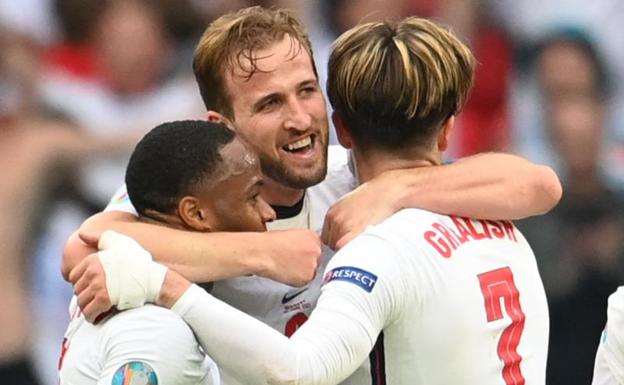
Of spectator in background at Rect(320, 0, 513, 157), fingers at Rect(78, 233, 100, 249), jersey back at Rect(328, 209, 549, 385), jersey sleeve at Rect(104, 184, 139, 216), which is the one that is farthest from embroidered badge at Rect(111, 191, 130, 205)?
spectator in background at Rect(320, 0, 513, 157)

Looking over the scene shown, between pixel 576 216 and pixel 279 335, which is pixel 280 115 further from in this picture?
pixel 576 216

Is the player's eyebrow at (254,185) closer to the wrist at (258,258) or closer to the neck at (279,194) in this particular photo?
the wrist at (258,258)

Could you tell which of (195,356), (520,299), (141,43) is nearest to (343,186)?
(520,299)

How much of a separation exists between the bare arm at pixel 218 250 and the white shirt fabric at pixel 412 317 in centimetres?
12

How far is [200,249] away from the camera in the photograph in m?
3.11

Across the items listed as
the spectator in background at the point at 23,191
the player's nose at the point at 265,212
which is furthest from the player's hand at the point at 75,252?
the spectator in background at the point at 23,191

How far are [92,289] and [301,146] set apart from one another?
0.73 m

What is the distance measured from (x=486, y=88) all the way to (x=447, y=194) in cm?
402

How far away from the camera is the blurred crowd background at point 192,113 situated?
6844 millimetres

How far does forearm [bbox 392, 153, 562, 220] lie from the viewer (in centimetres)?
324

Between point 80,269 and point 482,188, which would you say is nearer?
point 80,269

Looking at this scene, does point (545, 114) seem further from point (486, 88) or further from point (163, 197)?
point (163, 197)

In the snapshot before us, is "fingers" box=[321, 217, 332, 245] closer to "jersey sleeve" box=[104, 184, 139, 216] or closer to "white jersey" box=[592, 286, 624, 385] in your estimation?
"jersey sleeve" box=[104, 184, 139, 216]

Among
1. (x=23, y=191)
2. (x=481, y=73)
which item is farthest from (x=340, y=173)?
(x=481, y=73)
